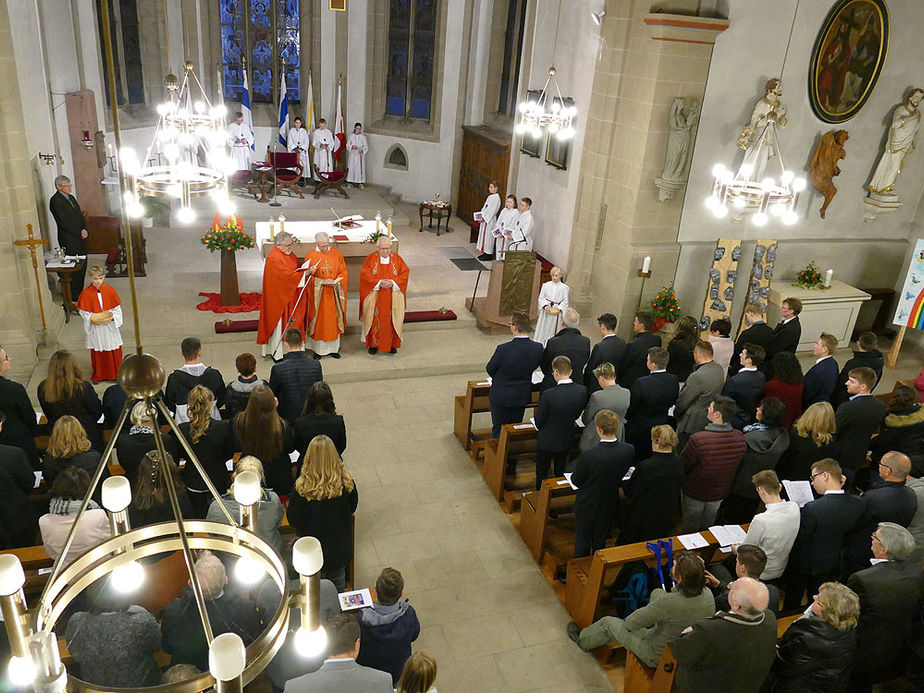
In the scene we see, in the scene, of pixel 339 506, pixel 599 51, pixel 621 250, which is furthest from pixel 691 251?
pixel 339 506

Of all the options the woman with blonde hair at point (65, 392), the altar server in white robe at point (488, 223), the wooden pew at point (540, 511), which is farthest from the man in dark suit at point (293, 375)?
the altar server in white robe at point (488, 223)

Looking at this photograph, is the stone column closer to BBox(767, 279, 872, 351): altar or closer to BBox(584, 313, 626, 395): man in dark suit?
BBox(767, 279, 872, 351): altar

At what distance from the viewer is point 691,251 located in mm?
11445

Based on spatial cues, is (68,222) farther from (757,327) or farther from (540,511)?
(757,327)

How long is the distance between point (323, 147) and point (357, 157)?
2.99 feet

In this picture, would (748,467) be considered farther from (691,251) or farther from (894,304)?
(894,304)

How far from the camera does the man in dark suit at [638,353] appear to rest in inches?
321

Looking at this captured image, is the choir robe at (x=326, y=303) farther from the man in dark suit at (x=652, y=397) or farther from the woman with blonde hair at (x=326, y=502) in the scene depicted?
the woman with blonde hair at (x=326, y=502)

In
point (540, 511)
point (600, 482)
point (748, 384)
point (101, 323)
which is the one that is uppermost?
point (748, 384)


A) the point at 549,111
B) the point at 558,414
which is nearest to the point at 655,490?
the point at 558,414

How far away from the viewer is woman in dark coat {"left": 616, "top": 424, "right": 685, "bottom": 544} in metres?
5.91

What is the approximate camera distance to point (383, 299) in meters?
10.5

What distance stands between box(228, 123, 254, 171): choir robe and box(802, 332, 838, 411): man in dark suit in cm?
1350

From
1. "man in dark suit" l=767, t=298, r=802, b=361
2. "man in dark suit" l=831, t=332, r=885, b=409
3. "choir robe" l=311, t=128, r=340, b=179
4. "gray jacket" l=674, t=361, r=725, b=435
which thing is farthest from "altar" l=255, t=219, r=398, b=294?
"man in dark suit" l=831, t=332, r=885, b=409
